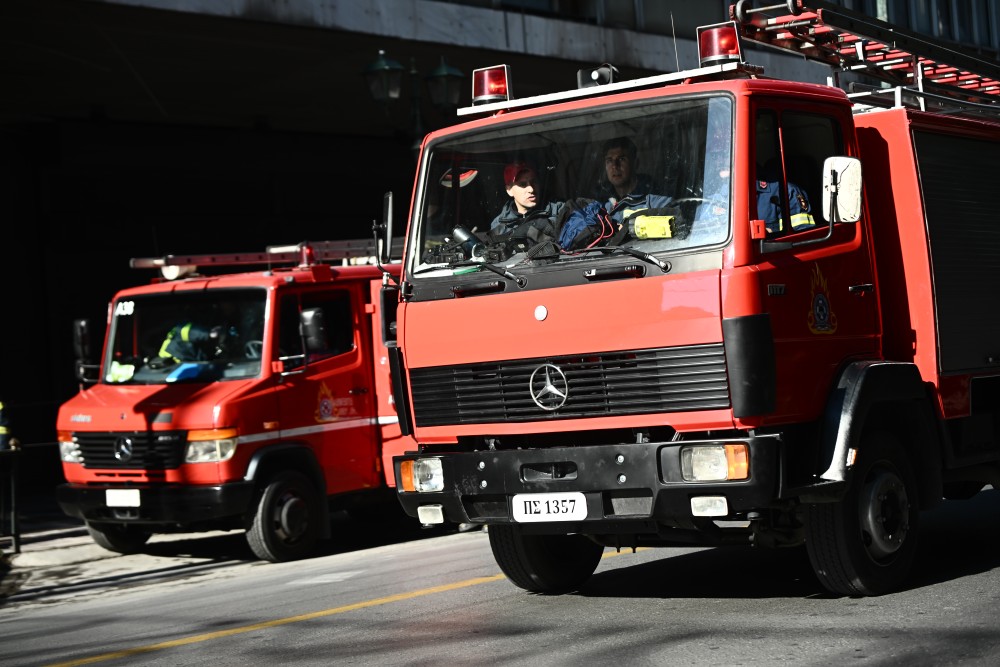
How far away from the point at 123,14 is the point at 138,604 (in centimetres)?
762

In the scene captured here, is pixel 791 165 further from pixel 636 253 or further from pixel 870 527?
pixel 870 527

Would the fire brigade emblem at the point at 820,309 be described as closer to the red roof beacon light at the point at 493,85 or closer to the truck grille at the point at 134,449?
the red roof beacon light at the point at 493,85

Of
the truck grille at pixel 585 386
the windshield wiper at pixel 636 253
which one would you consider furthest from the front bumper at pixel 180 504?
the windshield wiper at pixel 636 253

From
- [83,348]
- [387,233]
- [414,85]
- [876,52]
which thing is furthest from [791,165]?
[414,85]

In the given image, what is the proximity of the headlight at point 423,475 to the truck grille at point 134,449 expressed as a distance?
4.27 metres

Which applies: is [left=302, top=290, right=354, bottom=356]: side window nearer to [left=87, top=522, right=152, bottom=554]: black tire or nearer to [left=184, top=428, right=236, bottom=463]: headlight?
[left=184, top=428, right=236, bottom=463]: headlight

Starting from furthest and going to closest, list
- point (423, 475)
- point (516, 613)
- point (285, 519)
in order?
point (285, 519) < point (516, 613) < point (423, 475)

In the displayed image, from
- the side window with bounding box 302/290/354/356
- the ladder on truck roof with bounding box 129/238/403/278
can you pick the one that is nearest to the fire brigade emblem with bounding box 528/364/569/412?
the side window with bounding box 302/290/354/356

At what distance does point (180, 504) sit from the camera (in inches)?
473

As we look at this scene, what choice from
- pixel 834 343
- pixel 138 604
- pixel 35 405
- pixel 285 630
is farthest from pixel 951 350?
pixel 35 405

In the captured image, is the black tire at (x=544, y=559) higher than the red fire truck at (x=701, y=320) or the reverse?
the reverse

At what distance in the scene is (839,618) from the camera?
736cm

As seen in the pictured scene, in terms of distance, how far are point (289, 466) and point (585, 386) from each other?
5.46m

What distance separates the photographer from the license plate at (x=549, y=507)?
24.6 feet
